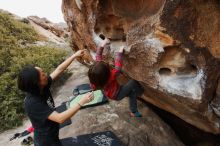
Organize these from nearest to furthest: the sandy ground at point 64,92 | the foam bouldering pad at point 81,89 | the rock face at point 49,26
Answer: the sandy ground at point 64,92 < the foam bouldering pad at point 81,89 < the rock face at point 49,26

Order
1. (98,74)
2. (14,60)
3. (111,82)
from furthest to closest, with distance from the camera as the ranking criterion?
(14,60) → (111,82) → (98,74)

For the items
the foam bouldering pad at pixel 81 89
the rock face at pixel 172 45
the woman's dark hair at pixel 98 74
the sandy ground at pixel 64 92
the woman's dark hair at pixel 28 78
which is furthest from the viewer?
the foam bouldering pad at pixel 81 89

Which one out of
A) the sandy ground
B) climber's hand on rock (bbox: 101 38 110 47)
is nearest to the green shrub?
the sandy ground

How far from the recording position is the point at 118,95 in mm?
5836

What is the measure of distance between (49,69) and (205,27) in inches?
270

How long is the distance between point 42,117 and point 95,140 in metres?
1.96

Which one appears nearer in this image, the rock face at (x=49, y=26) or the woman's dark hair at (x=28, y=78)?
the woman's dark hair at (x=28, y=78)

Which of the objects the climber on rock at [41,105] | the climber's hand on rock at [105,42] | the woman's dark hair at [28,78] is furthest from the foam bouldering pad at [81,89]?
the woman's dark hair at [28,78]

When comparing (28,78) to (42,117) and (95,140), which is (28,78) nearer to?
(42,117)

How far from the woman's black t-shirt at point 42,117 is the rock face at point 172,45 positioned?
5.28ft

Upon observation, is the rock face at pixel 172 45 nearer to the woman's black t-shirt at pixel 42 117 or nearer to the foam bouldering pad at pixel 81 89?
the woman's black t-shirt at pixel 42 117

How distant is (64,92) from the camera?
920 cm

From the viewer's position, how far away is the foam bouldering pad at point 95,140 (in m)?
6.12

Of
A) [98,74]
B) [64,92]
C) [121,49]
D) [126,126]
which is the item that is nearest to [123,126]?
[126,126]
